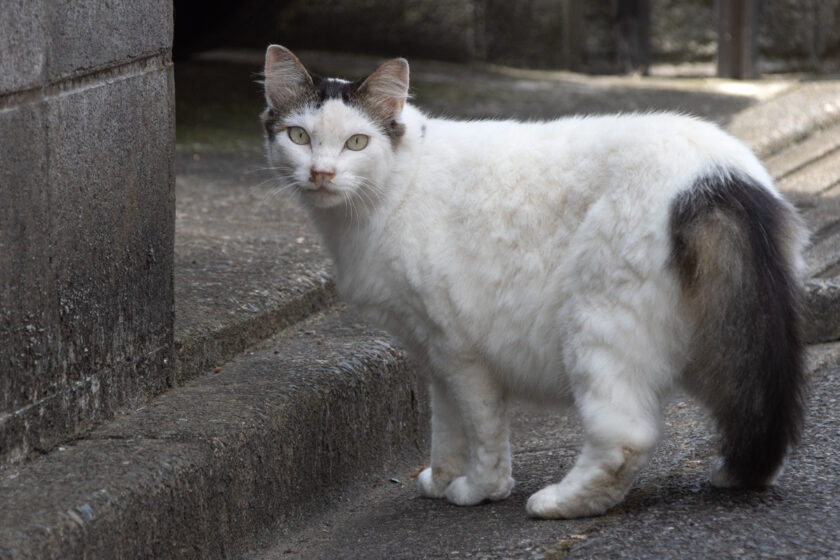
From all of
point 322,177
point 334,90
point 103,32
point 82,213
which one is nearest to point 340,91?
point 334,90

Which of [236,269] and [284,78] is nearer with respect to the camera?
[284,78]

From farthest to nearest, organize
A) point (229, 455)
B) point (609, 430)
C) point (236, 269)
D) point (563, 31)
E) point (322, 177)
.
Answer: point (563, 31), point (236, 269), point (322, 177), point (229, 455), point (609, 430)

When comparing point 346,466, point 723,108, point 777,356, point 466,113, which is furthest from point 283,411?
point 723,108

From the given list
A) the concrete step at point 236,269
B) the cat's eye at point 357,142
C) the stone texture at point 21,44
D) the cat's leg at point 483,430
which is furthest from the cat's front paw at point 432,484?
the stone texture at point 21,44

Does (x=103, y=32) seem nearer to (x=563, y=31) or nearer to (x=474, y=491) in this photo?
(x=474, y=491)

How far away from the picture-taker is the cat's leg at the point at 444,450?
3061 millimetres

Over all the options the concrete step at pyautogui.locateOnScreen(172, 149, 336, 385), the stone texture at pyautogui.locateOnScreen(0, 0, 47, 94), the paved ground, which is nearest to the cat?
the paved ground

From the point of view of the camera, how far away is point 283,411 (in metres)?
2.88

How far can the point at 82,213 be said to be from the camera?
8.49ft

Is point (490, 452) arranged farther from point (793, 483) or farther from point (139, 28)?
point (139, 28)

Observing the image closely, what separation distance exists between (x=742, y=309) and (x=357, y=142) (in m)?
1.04

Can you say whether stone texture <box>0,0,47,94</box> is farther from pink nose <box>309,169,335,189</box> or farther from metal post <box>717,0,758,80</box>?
metal post <box>717,0,758,80</box>

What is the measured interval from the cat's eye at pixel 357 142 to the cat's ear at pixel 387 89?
9cm

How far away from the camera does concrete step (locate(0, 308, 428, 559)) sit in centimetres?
226
